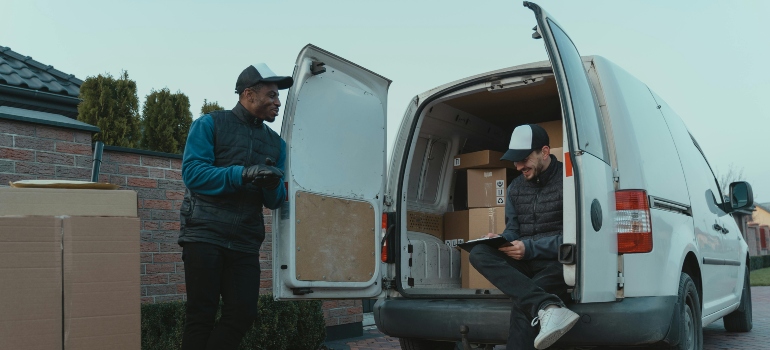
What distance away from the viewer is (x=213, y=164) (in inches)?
132

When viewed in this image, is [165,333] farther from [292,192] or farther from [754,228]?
[754,228]

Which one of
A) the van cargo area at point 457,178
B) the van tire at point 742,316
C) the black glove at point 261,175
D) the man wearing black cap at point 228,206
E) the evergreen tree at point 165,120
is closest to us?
the black glove at point 261,175

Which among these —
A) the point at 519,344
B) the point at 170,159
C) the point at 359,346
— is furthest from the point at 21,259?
the point at 359,346

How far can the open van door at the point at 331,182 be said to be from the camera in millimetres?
3701

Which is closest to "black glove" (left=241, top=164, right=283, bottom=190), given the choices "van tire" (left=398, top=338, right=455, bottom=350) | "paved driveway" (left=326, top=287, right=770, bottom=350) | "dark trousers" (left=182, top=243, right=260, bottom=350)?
"dark trousers" (left=182, top=243, right=260, bottom=350)

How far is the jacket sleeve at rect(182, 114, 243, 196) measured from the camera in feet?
10.4

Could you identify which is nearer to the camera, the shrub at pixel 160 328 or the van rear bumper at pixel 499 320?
the van rear bumper at pixel 499 320

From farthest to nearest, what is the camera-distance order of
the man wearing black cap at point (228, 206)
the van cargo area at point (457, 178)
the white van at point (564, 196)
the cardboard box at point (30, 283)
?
the van cargo area at point (457, 178)
the white van at point (564, 196)
the man wearing black cap at point (228, 206)
the cardboard box at point (30, 283)

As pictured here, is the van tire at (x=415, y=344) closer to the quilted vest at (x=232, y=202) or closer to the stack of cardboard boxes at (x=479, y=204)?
the stack of cardboard boxes at (x=479, y=204)

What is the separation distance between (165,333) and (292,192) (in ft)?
6.67

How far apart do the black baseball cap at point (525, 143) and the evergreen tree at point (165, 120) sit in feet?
18.7

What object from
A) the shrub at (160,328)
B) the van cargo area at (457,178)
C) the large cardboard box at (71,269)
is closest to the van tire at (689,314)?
the van cargo area at (457,178)

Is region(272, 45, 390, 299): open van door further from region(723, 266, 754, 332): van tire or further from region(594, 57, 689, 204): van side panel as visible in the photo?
region(723, 266, 754, 332): van tire

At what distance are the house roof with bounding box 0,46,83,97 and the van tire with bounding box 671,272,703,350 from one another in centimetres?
603
